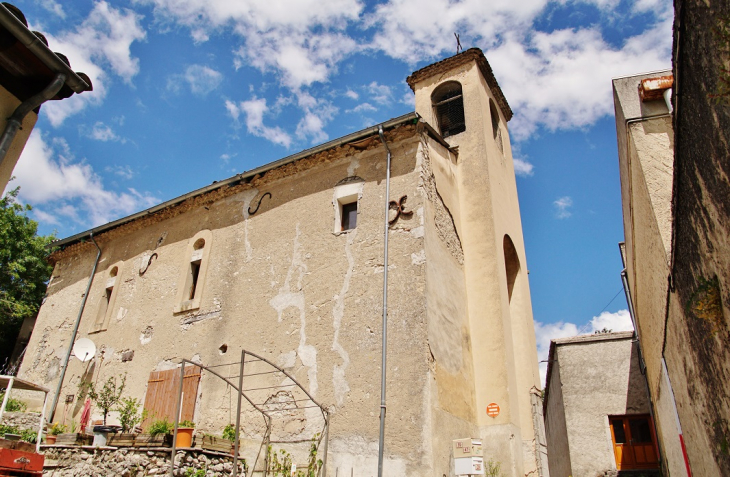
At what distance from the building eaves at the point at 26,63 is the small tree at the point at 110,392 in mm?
8534

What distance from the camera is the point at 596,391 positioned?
37.5 feet

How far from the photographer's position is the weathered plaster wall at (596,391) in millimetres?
10992

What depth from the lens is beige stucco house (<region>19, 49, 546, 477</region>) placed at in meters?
9.27

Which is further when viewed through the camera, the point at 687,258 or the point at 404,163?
the point at 404,163

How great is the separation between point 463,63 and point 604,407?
9600 millimetres

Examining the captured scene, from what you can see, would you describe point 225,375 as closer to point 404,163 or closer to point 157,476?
point 157,476

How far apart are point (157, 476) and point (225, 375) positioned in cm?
254

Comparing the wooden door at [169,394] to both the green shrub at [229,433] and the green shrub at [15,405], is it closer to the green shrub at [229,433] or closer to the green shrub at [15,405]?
the green shrub at [229,433]

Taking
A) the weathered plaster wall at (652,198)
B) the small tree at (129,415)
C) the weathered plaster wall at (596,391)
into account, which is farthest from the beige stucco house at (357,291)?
the weathered plaster wall at (652,198)

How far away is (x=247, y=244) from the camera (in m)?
12.6

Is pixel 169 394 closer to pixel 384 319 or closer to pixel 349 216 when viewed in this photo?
pixel 384 319

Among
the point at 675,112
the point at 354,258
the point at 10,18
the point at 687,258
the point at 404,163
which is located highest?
the point at 404,163

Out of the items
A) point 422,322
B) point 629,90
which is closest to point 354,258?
point 422,322

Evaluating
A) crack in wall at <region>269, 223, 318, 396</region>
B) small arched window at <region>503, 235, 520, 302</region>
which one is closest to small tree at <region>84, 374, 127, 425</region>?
crack in wall at <region>269, 223, 318, 396</region>
